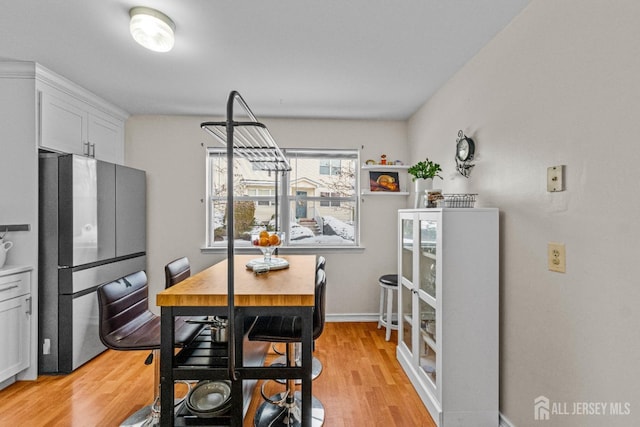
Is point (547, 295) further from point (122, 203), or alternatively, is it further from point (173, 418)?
point (122, 203)

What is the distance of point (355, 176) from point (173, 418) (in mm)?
3021

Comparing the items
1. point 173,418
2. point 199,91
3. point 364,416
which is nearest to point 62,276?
point 173,418

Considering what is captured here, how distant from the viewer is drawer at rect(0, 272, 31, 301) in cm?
231

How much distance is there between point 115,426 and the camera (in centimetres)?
199

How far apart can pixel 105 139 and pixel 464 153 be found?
3474 millimetres

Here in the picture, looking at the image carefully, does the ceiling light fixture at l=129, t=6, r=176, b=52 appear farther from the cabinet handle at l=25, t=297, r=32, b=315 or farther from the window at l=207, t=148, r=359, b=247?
the cabinet handle at l=25, t=297, r=32, b=315

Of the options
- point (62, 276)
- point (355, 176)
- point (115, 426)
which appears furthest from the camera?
point (355, 176)

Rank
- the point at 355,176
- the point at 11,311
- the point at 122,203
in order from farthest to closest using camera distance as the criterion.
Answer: the point at 355,176
the point at 122,203
the point at 11,311

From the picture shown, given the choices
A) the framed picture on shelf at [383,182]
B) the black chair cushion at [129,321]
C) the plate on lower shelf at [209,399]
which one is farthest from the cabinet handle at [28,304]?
the framed picture on shelf at [383,182]

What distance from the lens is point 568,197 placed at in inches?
59.5

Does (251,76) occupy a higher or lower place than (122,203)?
higher

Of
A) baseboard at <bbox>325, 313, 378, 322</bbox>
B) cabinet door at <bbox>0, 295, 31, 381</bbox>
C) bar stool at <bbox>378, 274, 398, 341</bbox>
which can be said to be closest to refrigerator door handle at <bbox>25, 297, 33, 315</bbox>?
cabinet door at <bbox>0, 295, 31, 381</bbox>

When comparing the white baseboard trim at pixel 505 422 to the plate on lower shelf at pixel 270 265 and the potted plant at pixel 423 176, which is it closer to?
the potted plant at pixel 423 176

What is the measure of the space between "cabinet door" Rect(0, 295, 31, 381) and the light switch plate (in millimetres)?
3586
